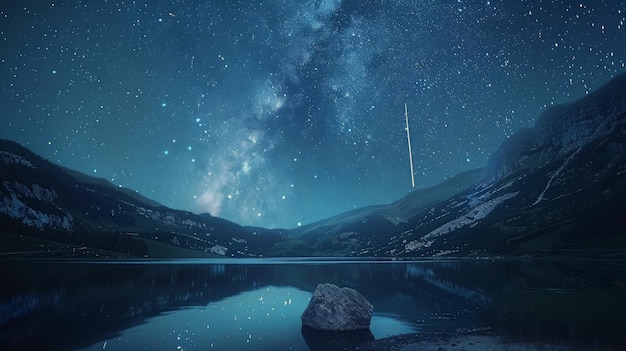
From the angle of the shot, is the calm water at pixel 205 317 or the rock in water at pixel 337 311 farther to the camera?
the rock in water at pixel 337 311

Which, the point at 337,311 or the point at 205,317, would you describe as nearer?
the point at 337,311

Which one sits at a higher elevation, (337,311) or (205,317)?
(337,311)

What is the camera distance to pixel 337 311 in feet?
113

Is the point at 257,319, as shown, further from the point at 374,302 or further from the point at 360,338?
the point at 374,302

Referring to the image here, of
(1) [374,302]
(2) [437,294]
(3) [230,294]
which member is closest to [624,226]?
(2) [437,294]

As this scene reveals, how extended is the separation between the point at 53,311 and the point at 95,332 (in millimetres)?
12804

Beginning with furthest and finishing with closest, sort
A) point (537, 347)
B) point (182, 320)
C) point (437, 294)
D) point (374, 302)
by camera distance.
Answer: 1. point (437, 294)
2. point (374, 302)
3. point (182, 320)
4. point (537, 347)

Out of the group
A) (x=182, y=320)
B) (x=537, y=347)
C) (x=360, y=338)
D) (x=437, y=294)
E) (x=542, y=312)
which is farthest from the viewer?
(x=437, y=294)

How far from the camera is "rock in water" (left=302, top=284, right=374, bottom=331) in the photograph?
3403 cm

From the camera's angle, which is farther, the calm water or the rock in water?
the rock in water

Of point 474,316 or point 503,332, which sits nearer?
point 503,332

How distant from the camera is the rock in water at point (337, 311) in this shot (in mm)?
34031

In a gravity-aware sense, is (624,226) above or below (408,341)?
above

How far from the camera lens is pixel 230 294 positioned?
6372 centimetres
